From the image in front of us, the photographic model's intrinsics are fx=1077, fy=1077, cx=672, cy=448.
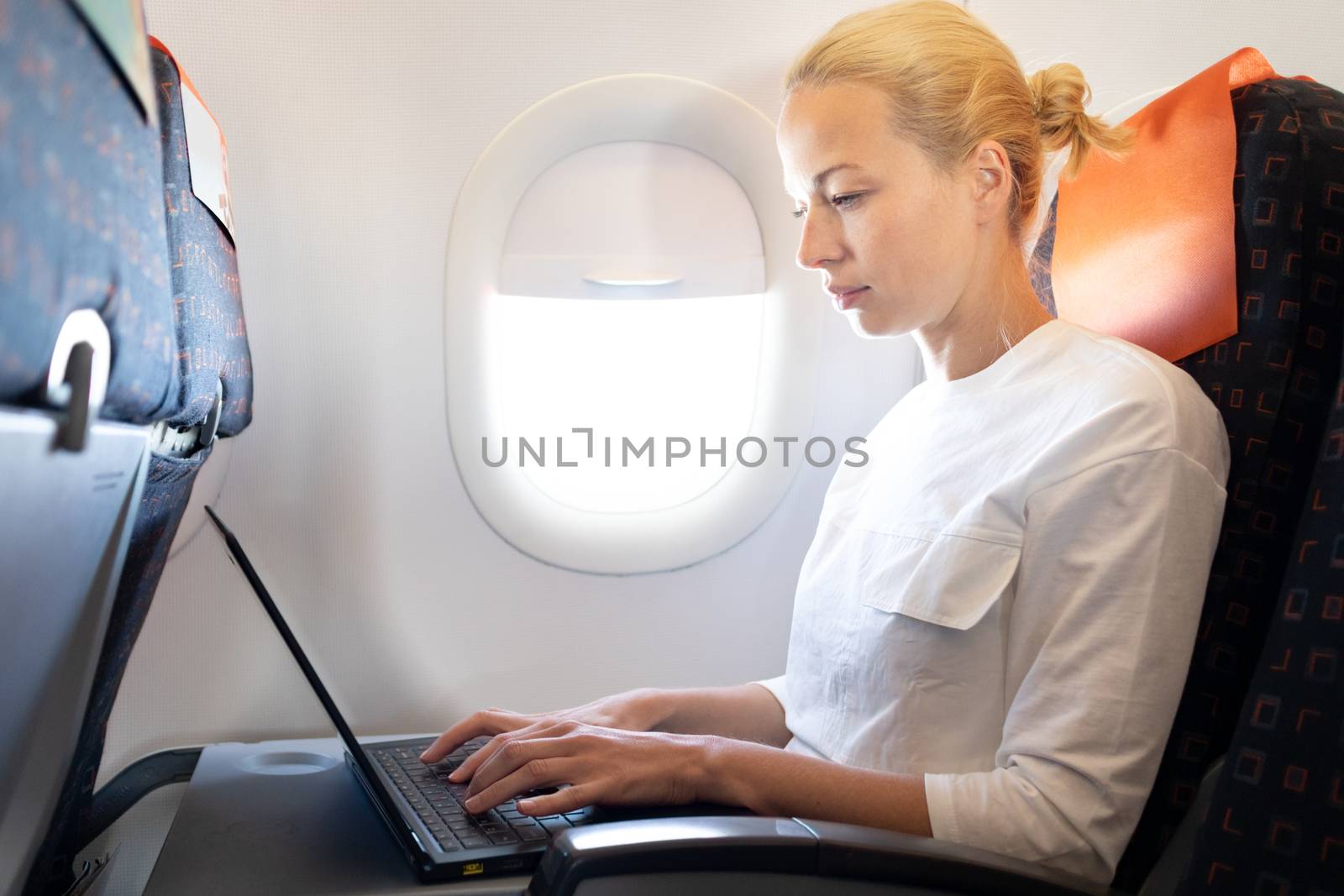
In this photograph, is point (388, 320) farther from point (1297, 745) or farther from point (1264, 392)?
point (1297, 745)

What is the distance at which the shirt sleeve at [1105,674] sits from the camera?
970mm

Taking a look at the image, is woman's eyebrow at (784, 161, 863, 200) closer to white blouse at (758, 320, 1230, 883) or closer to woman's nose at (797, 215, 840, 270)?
woman's nose at (797, 215, 840, 270)

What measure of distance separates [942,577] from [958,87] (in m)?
0.58

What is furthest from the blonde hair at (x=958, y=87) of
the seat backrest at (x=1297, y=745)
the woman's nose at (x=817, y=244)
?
the seat backrest at (x=1297, y=745)

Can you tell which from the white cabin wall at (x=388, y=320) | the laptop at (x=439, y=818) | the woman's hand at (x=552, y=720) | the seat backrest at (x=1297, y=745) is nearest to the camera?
the seat backrest at (x=1297, y=745)

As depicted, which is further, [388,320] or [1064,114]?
[388,320]

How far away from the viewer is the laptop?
1049mm

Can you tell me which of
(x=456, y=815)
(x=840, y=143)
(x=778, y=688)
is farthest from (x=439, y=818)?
(x=840, y=143)

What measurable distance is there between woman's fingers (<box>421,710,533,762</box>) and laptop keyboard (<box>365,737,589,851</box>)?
0.02 meters

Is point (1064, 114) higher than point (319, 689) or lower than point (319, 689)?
higher

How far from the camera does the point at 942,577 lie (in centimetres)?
113

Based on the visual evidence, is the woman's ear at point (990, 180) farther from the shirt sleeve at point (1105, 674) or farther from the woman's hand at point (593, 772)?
the woman's hand at point (593, 772)

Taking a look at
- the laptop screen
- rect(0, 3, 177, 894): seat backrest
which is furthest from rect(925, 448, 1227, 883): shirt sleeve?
rect(0, 3, 177, 894): seat backrest

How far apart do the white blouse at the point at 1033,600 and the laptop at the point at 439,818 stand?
1.20 feet
